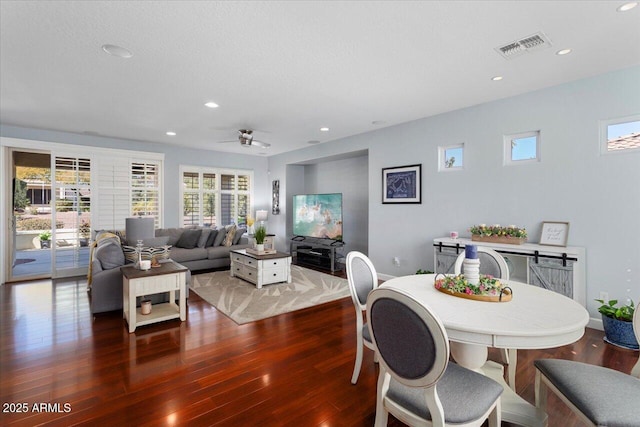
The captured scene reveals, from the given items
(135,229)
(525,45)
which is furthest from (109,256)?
(525,45)

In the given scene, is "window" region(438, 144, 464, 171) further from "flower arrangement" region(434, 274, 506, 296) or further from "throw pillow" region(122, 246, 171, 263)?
"throw pillow" region(122, 246, 171, 263)

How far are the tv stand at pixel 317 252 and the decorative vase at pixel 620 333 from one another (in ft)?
12.9

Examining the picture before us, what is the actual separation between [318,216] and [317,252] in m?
0.80

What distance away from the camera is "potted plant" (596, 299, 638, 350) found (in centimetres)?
272

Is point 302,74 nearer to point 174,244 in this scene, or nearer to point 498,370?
point 498,370

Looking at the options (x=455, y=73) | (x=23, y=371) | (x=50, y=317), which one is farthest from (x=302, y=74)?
(x=50, y=317)

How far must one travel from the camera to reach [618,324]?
276 cm

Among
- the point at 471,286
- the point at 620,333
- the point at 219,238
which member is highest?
the point at 471,286

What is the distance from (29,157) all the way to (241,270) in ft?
15.4

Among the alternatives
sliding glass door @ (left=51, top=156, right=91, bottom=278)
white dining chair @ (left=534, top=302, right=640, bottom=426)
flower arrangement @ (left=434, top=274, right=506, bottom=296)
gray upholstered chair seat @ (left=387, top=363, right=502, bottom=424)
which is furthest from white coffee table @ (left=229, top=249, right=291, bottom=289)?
white dining chair @ (left=534, top=302, right=640, bottom=426)

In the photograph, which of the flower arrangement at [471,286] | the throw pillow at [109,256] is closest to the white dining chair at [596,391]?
the flower arrangement at [471,286]

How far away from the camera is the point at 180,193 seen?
6879 millimetres

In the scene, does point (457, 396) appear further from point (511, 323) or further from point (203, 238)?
point (203, 238)

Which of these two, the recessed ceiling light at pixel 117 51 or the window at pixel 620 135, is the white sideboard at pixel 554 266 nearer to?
the window at pixel 620 135
